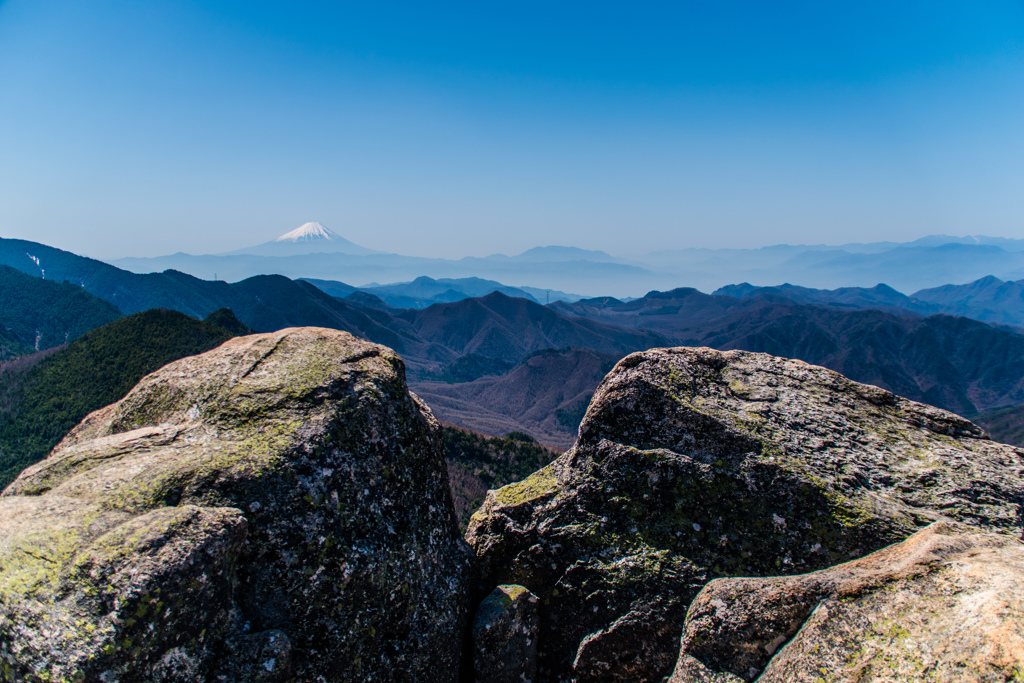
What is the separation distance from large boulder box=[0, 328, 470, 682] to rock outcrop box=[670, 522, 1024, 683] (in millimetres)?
4310

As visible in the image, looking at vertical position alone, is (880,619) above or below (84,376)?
above

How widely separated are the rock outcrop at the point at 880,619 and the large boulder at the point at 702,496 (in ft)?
2.18

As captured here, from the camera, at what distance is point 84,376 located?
100 m

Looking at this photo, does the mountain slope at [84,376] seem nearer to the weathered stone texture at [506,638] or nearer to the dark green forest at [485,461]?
the dark green forest at [485,461]

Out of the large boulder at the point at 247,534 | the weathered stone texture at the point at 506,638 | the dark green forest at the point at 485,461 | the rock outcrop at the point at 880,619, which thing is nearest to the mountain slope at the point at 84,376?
the dark green forest at the point at 485,461

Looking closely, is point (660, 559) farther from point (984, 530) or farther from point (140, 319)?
point (140, 319)

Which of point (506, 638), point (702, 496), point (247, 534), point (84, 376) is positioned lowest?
point (84, 376)

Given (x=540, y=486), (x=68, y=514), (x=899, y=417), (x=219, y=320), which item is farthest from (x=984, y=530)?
(x=219, y=320)

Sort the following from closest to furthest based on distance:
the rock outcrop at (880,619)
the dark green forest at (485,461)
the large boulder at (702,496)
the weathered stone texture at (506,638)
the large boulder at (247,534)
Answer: the rock outcrop at (880,619), the large boulder at (247,534), the large boulder at (702,496), the weathered stone texture at (506,638), the dark green forest at (485,461)

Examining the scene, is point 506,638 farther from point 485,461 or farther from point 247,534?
point 485,461

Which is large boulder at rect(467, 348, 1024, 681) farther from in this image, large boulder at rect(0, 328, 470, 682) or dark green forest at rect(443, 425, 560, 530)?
dark green forest at rect(443, 425, 560, 530)

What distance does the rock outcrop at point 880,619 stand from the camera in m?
5.07

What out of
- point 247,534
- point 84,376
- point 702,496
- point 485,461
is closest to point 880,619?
point 702,496

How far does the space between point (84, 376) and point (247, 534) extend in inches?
4902
